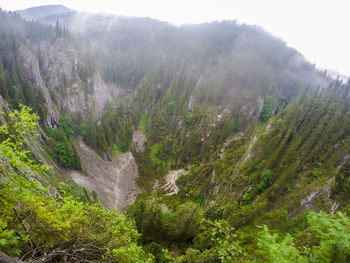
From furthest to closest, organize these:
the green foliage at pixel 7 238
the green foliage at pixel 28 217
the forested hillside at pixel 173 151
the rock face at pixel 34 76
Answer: the rock face at pixel 34 76
the forested hillside at pixel 173 151
the green foliage at pixel 28 217
the green foliage at pixel 7 238

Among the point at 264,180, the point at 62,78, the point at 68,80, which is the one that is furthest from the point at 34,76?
the point at 264,180

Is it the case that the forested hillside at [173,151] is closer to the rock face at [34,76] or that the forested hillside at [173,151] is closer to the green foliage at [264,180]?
the green foliage at [264,180]

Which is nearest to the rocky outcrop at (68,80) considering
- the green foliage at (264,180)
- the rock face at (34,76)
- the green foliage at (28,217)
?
the rock face at (34,76)

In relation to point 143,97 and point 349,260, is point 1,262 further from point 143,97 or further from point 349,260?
point 143,97

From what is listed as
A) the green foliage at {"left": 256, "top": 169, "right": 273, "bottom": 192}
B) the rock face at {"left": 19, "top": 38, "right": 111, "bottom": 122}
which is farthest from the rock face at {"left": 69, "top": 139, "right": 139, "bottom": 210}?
the green foliage at {"left": 256, "top": 169, "right": 273, "bottom": 192}

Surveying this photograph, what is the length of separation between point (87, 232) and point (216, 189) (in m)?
65.4

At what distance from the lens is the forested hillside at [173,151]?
7074 mm

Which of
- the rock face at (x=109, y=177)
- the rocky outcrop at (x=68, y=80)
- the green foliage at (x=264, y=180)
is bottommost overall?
the rock face at (x=109, y=177)

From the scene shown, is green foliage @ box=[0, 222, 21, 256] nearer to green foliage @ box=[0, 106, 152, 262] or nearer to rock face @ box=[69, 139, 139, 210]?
green foliage @ box=[0, 106, 152, 262]

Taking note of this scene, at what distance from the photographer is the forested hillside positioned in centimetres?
707

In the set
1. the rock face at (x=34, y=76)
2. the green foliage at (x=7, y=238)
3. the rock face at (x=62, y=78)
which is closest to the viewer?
the green foliage at (x=7, y=238)

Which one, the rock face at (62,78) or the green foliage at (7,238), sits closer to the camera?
the green foliage at (7,238)

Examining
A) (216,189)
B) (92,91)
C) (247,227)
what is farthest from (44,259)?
(92,91)

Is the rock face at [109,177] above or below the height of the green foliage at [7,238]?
below
